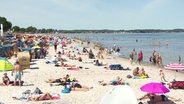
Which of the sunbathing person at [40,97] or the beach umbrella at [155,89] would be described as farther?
the sunbathing person at [40,97]

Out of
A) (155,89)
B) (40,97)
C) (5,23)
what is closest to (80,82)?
(40,97)

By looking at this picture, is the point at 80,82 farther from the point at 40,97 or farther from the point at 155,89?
the point at 155,89

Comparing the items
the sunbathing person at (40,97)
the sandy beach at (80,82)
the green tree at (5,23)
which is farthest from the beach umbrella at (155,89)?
the green tree at (5,23)

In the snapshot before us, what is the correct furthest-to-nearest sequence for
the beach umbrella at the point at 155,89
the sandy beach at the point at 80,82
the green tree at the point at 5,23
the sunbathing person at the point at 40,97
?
the green tree at the point at 5,23 < the sandy beach at the point at 80,82 < the sunbathing person at the point at 40,97 < the beach umbrella at the point at 155,89

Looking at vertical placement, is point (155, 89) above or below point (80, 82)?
above

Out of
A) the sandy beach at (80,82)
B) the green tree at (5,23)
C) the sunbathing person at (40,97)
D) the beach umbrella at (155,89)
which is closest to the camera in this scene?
the beach umbrella at (155,89)

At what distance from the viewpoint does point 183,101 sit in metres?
15.3

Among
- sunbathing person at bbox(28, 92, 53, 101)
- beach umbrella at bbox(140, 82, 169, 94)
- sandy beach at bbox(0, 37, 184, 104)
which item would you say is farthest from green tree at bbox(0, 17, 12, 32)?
beach umbrella at bbox(140, 82, 169, 94)

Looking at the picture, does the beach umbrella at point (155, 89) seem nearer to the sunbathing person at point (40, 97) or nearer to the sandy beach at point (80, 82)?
the sandy beach at point (80, 82)

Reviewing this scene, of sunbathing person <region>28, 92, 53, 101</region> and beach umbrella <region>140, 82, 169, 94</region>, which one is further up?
beach umbrella <region>140, 82, 169, 94</region>

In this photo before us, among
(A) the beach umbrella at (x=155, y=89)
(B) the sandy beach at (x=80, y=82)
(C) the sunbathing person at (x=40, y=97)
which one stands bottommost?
(B) the sandy beach at (x=80, y=82)

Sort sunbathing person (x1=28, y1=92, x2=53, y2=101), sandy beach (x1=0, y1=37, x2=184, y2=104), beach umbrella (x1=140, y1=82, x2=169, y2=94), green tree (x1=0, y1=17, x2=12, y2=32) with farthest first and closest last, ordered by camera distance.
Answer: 1. green tree (x1=0, y1=17, x2=12, y2=32)
2. sandy beach (x1=0, y1=37, x2=184, y2=104)
3. sunbathing person (x1=28, y1=92, x2=53, y2=101)
4. beach umbrella (x1=140, y1=82, x2=169, y2=94)

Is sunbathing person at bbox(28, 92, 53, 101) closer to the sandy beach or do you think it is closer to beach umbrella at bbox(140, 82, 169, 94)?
the sandy beach

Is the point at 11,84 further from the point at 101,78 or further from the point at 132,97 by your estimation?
the point at 132,97
